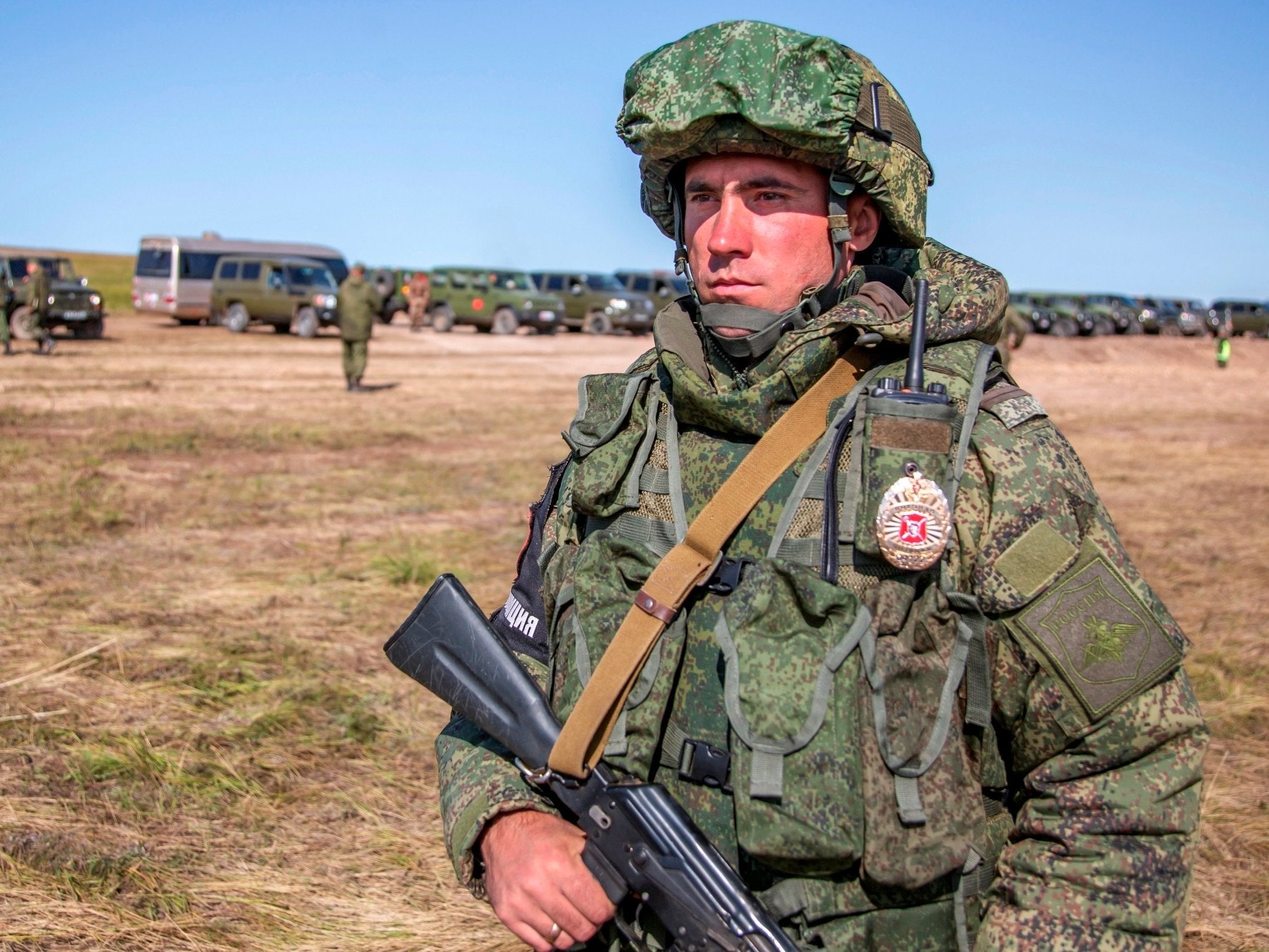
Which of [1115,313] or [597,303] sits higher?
[1115,313]

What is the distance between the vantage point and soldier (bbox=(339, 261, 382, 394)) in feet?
53.3

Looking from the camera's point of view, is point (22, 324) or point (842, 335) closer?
point (842, 335)

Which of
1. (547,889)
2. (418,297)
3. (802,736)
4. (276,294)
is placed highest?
(418,297)

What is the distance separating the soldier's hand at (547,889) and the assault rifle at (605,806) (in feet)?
0.08

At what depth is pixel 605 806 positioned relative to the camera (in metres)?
1.78

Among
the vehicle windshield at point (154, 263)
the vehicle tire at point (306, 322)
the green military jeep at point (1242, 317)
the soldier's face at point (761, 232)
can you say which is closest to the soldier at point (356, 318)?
the vehicle tire at point (306, 322)

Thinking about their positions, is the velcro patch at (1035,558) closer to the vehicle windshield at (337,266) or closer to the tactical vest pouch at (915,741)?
the tactical vest pouch at (915,741)

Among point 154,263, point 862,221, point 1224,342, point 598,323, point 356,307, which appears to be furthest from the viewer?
point 598,323

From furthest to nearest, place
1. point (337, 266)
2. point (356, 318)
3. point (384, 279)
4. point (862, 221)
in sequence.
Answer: point (384, 279)
point (337, 266)
point (356, 318)
point (862, 221)

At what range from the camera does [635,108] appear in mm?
2016

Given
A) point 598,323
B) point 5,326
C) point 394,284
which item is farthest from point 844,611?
point 394,284

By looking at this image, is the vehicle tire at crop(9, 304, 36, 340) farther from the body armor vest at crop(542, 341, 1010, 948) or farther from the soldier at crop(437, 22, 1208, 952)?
the body armor vest at crop(542, 341, 1010, 948)

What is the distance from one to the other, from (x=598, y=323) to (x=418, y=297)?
542 cm

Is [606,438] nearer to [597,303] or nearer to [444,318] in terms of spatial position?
[597,303]
